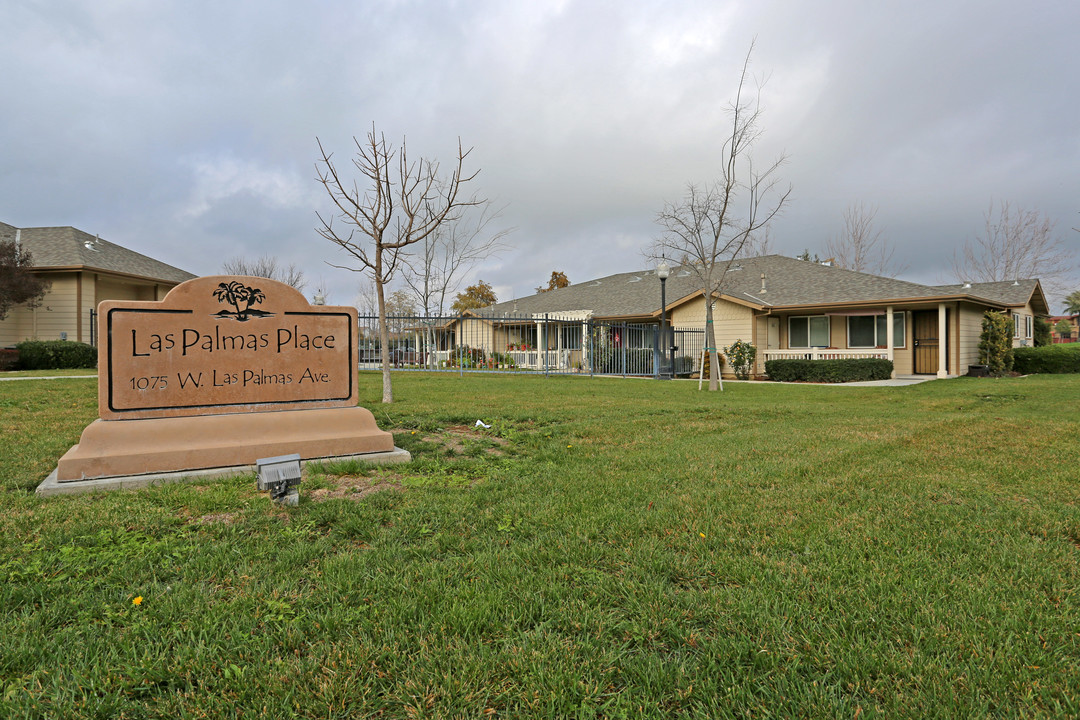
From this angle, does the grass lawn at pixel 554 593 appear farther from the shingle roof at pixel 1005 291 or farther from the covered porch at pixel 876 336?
the shingle roof at pixel 1005 291

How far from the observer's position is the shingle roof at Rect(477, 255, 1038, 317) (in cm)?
1972

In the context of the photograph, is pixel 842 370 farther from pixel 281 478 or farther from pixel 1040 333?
pixel 281 478

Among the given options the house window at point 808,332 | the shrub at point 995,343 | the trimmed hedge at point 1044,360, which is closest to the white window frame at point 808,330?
the house window at point 808,332

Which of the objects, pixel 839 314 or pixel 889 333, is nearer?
pixel 889 333

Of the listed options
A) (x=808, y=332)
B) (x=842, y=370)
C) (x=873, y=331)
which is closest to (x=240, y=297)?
(x=842, y=370)

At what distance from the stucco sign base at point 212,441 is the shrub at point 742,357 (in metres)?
17.7

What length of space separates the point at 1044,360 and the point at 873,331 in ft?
26.0

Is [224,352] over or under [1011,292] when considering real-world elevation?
under

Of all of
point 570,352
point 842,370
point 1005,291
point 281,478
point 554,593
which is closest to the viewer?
point 554,593

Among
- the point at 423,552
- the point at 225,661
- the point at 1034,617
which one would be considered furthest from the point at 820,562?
the point at 225,661

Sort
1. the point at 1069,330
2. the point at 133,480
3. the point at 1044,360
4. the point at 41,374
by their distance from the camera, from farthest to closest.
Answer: the point at 1069,330
the point at 1044,360
the point at 41,374
the point at 133,480

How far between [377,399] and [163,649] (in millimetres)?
7818

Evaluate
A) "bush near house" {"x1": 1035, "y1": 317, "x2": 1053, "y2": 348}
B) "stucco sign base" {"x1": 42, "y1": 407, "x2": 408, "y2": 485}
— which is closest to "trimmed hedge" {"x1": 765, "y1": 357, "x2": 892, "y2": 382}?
"bush near house" {"x1": 1035, "y1": 317, "x2": 1053, "y2": 348}

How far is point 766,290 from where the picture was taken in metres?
22.2
